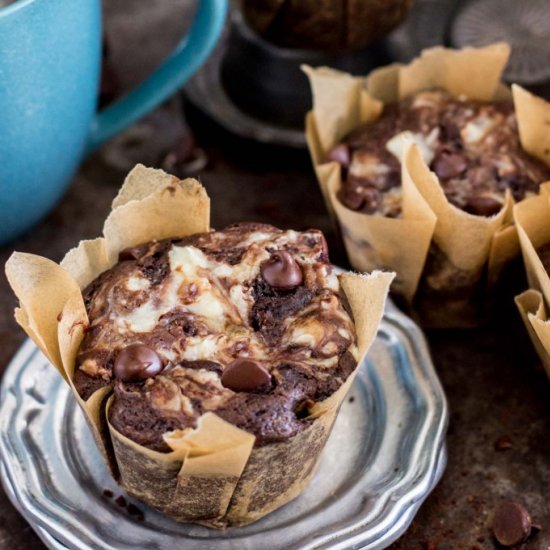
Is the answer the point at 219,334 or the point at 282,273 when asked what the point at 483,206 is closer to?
the point at 282,273

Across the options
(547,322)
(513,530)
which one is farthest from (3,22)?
(513,530)

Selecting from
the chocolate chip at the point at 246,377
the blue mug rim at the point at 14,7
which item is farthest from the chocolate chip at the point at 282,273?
the blue mug rim at the point at 14,7

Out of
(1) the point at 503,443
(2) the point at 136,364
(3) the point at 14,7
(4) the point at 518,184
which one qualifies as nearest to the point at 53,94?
(3) the point at 14,7

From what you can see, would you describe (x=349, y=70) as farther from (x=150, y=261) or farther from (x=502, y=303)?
(x=150, y=261)

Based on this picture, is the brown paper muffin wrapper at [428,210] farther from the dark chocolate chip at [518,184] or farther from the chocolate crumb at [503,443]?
the chocolate crumb at [503,443]

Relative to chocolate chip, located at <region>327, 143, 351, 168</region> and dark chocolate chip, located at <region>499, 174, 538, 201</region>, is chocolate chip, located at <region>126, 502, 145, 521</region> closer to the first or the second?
chocolate chip, located at <region>327, 143, 351, 168</region>
